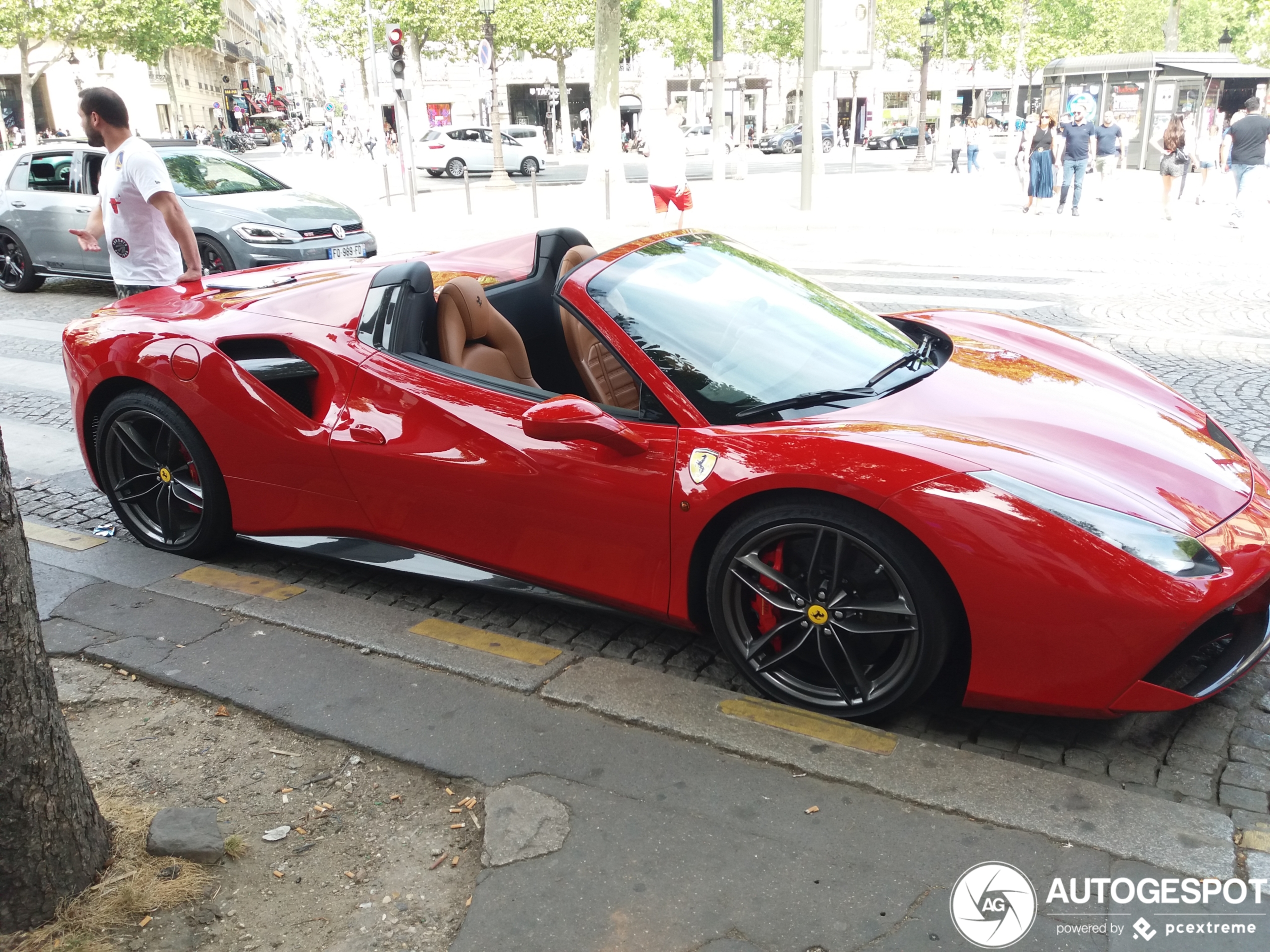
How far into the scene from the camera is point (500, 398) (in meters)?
3.33

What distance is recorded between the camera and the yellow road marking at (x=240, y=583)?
3.93m

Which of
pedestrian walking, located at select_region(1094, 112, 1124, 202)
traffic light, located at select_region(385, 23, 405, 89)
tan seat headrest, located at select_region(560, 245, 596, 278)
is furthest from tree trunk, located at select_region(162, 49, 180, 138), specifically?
tan seat headrest, located at select_region(560, 245, 596, 278)

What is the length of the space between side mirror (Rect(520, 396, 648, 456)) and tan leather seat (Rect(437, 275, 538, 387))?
21.5 inches

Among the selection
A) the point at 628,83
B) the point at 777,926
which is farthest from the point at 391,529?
the point at 628,83

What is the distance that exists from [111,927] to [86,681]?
1310mm

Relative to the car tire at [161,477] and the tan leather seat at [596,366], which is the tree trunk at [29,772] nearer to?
the tan leather seat at [596,366]

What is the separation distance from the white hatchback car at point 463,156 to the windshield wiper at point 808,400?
3014 centimetres

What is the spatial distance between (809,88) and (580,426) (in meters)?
16.0

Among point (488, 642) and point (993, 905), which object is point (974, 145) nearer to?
point (488, 642)

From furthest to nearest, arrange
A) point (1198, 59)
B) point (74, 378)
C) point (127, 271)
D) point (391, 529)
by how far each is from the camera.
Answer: point (1198, 59) < point (127, 271) < point (74, 378) < point (391, 529)

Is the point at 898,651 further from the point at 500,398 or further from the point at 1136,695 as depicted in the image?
the point at 500,398

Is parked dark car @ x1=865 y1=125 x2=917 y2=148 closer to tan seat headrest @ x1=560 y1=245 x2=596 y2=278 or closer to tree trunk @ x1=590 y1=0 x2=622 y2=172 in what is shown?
tree trunk @ x1=590 y1=0 x2=622 y2=172

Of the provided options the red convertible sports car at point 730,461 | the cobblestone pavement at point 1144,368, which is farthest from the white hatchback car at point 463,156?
the red convertible sports car at point 730,461

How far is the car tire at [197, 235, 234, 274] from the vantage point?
34.3 ft
